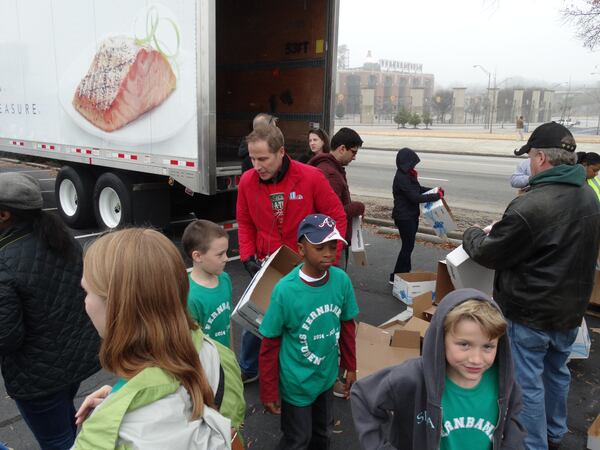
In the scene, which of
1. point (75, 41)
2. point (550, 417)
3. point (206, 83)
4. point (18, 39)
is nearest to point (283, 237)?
point (550, 417)

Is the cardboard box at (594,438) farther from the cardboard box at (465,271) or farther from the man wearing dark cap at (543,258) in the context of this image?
the cardboard box at (465,271)

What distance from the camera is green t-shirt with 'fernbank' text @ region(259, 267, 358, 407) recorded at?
245 cm

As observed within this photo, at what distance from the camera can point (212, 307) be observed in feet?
8.94

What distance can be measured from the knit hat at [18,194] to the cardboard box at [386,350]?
91.8 inches

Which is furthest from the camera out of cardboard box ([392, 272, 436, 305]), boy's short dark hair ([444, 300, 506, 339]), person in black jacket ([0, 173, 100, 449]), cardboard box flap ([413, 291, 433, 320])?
cardboard box ([392, 272, 436, 305])

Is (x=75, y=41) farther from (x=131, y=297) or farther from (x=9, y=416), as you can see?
(x=131, y=297)

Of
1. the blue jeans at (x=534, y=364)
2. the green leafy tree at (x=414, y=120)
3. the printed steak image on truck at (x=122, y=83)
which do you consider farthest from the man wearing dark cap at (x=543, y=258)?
the green leafy tree at (x=414, y=120)

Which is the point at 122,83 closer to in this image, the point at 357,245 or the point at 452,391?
the point at 357,245

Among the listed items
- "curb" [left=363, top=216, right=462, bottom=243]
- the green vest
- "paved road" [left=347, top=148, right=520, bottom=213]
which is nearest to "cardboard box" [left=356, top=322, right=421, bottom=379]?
the green vest

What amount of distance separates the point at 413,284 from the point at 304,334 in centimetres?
284

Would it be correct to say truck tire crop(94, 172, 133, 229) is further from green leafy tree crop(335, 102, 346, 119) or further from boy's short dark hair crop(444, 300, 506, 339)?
green leafy tree crop(335, 102, 346, 119)

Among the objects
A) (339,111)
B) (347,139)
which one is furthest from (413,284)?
(339,111)

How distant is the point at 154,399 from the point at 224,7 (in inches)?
332

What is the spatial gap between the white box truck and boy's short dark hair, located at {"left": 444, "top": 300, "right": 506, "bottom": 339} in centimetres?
446
